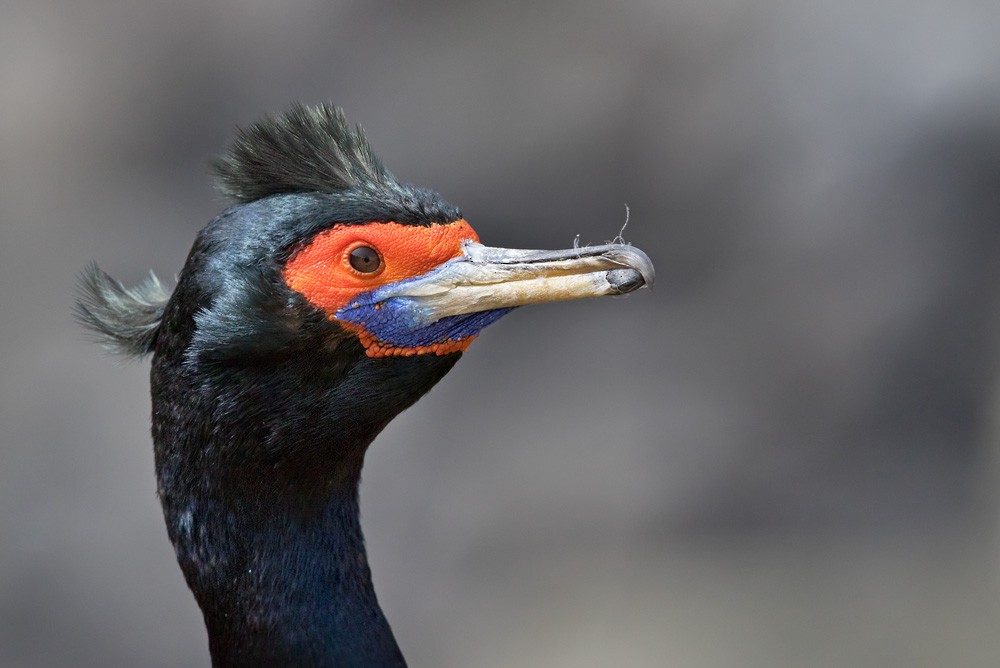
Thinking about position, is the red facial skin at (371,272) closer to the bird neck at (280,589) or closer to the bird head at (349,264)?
the bird head at (349,264)

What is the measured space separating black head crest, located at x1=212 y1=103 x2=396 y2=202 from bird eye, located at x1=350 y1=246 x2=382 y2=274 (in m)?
0.17

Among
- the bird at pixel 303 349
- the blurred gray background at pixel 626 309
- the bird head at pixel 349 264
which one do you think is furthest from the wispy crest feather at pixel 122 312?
the blurred gray background at pixel 626 309

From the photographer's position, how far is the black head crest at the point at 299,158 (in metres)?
2.40

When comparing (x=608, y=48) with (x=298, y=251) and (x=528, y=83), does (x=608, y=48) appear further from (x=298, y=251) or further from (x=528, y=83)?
(x=298, y=251)

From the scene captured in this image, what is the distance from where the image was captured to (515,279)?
2301 millimetres

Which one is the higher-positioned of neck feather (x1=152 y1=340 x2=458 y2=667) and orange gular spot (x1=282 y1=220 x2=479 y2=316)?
orange gular spot (x1=282 y1=220 x2=479 y2=316)

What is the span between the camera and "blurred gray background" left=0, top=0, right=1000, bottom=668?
554 centimetres

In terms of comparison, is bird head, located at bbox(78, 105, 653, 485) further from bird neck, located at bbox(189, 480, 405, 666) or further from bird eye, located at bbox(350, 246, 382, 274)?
bird neck, located at bbox(189, 480, 405, 666)

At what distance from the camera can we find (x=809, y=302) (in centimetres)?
583

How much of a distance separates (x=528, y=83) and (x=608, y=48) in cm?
46

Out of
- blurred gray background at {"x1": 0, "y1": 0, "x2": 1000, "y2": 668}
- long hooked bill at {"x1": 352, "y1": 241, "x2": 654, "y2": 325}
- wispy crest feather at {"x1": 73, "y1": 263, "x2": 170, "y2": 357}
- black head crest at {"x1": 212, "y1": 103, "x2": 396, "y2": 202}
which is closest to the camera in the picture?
long hooked bill at {"x1": 352, "y1": 241, "x2": 654, "y2": 325}

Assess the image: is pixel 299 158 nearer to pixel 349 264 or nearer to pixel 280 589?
pixel 349 264

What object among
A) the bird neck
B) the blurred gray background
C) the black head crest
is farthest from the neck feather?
the blurred gray background

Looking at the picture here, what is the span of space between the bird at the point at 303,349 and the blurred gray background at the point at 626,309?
3.07 metres
